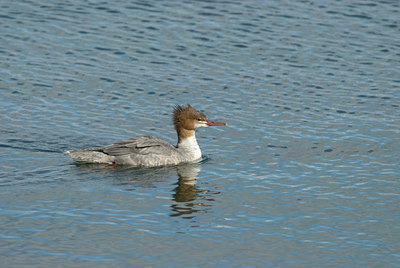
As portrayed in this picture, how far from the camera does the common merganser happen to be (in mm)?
19188

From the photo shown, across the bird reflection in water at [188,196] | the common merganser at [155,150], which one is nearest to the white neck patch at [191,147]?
the common merganser at [155,150]

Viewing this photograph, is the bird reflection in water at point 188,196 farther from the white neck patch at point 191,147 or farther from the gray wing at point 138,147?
the gray wing at point 138,147

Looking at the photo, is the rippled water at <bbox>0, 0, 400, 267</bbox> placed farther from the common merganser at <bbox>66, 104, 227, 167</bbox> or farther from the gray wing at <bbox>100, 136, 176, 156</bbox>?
the gray wing at <bbox>100, 136, 176, 156</bbox>

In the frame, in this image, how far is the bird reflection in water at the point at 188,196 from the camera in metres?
16.1

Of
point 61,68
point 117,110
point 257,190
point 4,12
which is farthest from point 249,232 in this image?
point 4,12

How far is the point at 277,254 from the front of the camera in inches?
542

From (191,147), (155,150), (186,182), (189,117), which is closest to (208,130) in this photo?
(189,117)

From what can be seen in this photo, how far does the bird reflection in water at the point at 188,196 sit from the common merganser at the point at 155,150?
58 centimetres

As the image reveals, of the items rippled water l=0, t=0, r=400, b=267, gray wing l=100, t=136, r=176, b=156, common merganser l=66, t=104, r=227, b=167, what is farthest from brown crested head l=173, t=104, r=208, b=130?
gray wing l=100, t=136, r=176, b=156

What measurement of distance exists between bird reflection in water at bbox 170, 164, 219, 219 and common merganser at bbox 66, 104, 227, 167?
58 cm

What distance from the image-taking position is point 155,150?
771 inches

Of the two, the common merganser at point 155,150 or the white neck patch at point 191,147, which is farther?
the white neck patch at point 191,147

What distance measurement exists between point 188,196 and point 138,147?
→ 291 cm

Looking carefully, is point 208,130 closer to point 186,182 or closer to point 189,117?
point 189,117
